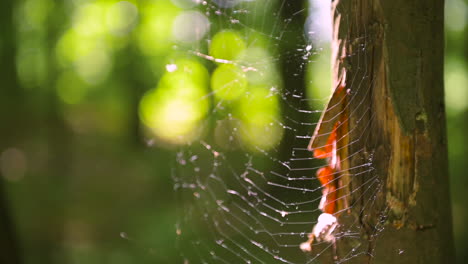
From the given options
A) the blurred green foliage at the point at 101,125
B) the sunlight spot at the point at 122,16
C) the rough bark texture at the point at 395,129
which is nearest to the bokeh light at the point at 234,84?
the rough bark texture at the point at 395,129

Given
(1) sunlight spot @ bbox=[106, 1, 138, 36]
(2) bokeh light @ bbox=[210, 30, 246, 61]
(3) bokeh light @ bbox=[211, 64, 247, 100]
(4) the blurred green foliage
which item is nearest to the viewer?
(3) bokeh light @ bbox=[211, 64, 247, 100]

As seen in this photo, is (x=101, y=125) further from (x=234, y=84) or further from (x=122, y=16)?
(x=234, y=84)

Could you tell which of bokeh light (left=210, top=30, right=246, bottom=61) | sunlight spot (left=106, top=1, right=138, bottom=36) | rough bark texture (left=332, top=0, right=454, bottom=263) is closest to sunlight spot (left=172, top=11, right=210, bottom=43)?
bokeh light (left=210, top=30, right=246, bottom=61)

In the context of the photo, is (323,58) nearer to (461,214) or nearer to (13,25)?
Result: (461,214)

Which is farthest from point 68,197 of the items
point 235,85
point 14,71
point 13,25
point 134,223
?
point 235,85

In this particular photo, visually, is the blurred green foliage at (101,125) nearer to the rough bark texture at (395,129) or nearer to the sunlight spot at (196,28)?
the sunlight spot at (196,28)

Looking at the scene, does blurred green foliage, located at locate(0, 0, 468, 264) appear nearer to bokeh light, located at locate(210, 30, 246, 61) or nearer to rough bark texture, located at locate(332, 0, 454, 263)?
bokeh light, located at locate(210, 30, 246, 61)
